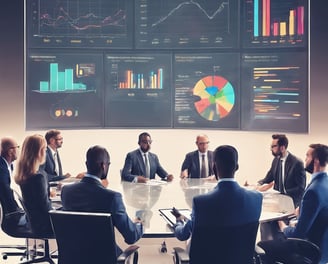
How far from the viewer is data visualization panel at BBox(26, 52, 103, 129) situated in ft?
25.3

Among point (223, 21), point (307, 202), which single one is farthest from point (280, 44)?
point (307, 202)

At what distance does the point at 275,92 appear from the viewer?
7.53 meters

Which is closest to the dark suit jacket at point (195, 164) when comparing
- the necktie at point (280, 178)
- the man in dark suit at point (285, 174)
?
the man in dark suit at point (285, 174)

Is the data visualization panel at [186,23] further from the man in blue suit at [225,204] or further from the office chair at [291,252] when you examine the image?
the man in blue suit at [225,204]

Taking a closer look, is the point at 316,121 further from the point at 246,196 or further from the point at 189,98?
the point at 246,196

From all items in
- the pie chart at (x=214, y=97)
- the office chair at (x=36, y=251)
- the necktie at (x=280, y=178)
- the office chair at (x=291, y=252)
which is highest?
the pie chart at (x=214, y=97)

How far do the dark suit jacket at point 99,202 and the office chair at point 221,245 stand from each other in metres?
0.45

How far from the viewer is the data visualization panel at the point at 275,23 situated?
737cm

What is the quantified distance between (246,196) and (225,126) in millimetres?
4393

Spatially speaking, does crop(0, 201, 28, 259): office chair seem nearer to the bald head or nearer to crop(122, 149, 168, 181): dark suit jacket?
the bald head

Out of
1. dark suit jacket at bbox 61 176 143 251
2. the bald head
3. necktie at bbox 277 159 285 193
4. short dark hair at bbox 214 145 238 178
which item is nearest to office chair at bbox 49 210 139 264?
dark suit jacket at bbox 61 176 143 251

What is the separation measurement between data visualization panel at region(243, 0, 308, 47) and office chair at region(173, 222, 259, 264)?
4.50 meters

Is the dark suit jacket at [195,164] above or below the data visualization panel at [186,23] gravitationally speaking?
below

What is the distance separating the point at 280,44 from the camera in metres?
7.52
